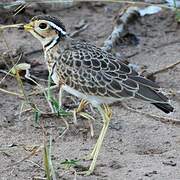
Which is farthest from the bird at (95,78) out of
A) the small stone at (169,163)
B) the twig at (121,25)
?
the twig at (121,25)

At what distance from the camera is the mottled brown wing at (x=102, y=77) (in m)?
4.98

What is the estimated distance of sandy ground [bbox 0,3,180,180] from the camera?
488 cm

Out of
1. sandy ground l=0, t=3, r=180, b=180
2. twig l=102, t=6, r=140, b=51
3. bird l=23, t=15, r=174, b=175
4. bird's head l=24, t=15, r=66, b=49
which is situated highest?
bird's head l=24, t=15, r=66, b=49

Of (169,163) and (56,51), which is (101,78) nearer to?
(56,51)

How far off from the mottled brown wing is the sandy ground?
445mm

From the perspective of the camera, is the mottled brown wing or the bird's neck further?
the bird's neck

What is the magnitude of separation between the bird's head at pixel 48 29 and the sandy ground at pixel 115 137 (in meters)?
0.67

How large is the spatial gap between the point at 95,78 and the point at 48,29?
1.82ft

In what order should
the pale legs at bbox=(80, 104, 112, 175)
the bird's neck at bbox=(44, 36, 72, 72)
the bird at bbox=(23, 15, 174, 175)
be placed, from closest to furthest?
the pale legs at bbox=(80, 104, 112, 175), the bird at bbox=(23, 15, 174, 175), the bird's neck at bbox=(44, 36, 72, 72)

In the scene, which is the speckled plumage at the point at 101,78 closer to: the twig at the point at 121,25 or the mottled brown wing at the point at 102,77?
the mottled brown wing at the point at 102,77

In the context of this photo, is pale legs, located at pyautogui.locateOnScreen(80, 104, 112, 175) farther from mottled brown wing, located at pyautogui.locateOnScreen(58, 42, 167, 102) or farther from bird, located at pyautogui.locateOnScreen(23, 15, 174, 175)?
mottled brown wing, located at pyautogui.locateOnScreen(58, 42, 167, 102)

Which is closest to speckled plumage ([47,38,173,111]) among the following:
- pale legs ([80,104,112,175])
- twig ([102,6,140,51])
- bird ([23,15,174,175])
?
bird ([23,15,174,175])

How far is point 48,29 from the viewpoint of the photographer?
5301 millimetres

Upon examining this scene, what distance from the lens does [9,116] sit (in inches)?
226
